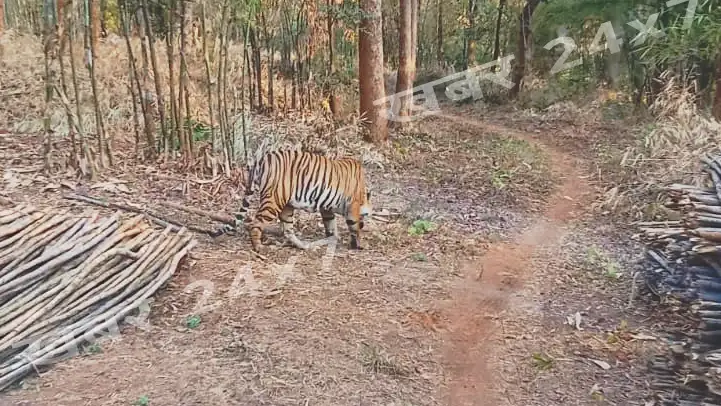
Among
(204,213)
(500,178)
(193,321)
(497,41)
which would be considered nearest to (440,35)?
(497,41)

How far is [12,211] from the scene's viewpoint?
410 centimetres

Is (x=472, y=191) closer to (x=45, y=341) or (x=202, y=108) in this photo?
(x=202, y=108)

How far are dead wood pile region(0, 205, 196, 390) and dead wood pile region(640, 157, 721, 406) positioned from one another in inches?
124

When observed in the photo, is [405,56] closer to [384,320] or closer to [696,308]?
[384,320]

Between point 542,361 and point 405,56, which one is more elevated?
point 405,56

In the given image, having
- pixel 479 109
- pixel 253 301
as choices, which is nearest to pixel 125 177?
pixel 253 301

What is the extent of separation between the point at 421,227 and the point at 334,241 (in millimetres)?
960

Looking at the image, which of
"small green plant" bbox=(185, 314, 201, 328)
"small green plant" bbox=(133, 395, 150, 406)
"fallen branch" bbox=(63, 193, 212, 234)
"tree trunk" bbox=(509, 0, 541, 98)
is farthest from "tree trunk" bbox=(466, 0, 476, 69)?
"small green plant" bbox=(133, 395, 150, 406)

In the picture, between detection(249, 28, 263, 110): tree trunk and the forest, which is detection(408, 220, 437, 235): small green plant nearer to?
the forest

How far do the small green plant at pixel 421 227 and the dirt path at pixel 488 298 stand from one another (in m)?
0.66

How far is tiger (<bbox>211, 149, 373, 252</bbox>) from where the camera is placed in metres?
5.30

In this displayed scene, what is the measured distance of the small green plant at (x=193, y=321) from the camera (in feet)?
13.4

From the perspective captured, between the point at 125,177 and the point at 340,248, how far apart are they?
214 centimetres

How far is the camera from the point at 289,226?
18.3 feet
